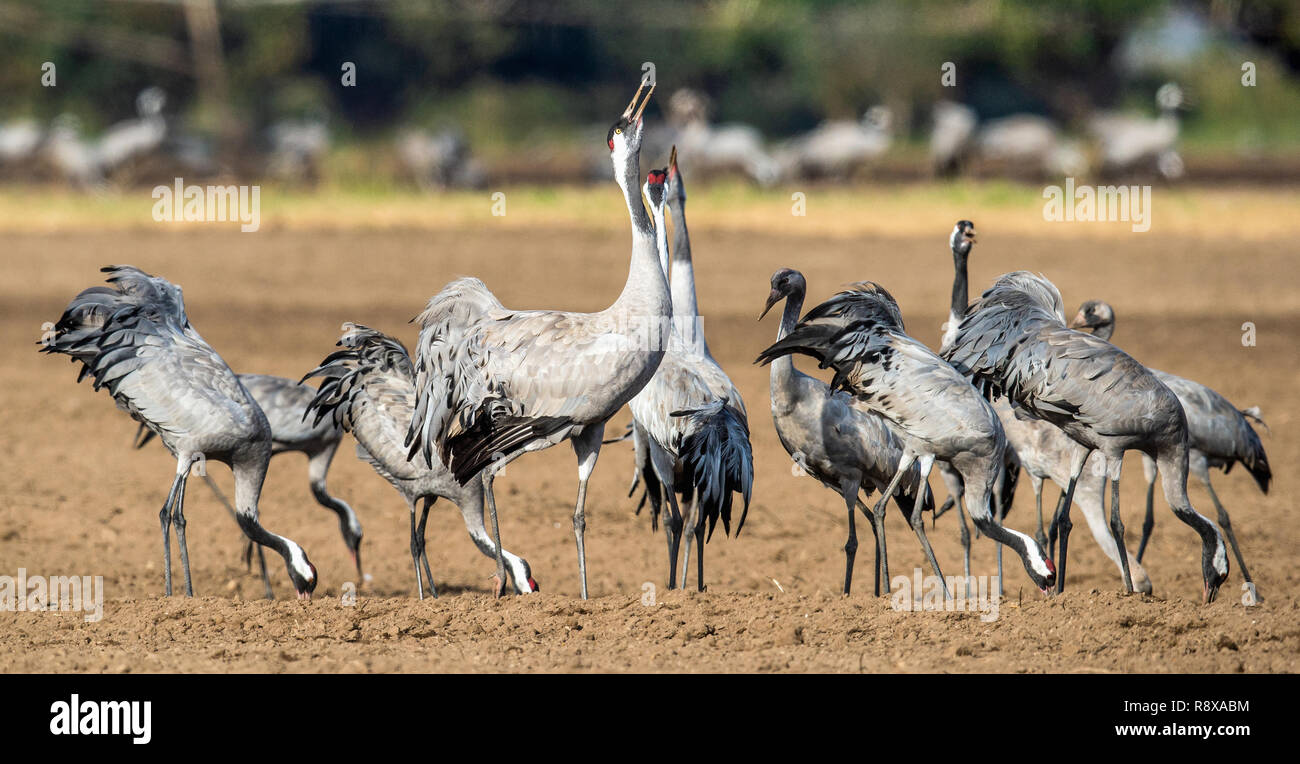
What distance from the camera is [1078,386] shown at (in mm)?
6266

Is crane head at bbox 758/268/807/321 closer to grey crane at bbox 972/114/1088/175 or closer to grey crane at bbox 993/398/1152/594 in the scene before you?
grey crane at bbox 993/398/1152/594

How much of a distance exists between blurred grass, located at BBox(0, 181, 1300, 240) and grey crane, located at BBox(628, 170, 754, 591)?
10.9m

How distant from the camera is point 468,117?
33.4 metres

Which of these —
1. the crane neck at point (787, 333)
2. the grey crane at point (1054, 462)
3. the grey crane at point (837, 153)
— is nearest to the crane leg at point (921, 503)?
the crane neck at point (787, 333)

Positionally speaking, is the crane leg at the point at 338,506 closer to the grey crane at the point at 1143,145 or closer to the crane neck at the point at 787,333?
the crane neck at the point at 787,333

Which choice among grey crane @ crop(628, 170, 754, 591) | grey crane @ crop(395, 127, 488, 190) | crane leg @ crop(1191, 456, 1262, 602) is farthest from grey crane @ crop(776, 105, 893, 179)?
grey crane @ crop(628, 170, 754, 591)

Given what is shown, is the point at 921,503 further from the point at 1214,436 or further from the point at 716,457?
the point at 1214,436

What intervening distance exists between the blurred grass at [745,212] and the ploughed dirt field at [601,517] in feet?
1.25

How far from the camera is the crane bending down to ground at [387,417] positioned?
682 centimetres

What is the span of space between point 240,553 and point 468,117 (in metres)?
26.4

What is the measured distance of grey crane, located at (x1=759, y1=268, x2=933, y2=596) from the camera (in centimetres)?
661

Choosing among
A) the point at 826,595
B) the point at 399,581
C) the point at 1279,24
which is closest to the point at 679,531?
the point at 826,595
